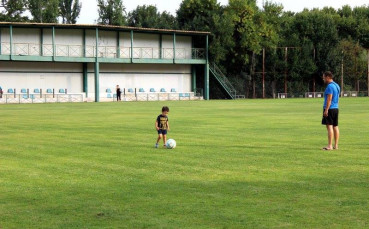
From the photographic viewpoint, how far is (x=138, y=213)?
8242 mm

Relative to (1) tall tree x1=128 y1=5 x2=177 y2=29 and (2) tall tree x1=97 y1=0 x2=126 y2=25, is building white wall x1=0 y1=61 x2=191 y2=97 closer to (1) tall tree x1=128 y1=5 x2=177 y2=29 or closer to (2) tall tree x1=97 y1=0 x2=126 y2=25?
(1) tall tree x1=128 y1=5 x2=177 y2=29

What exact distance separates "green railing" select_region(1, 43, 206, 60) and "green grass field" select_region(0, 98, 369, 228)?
43815mm

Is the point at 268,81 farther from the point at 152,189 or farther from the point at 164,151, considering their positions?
the point at 152,189

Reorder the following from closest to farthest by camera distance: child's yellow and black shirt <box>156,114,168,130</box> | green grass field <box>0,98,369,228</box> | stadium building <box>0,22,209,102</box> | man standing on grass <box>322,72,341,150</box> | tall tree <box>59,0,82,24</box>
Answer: green grass field <box>0,98,369,228</box>, man standing on grass <box>322,72,341,150</box>, child's yellow and black shirt <box>156,114,168,130</box>, stadium building <box>0,22,209,102</box>, tall tree <box>59,0,82,24</box>

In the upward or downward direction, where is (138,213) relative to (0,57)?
downward

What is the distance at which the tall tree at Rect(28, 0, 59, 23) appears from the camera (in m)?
83.6

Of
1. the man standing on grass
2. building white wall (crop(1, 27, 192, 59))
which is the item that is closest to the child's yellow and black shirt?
the man standing on grass

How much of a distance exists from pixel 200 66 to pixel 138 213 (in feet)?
217

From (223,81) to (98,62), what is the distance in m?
15.8

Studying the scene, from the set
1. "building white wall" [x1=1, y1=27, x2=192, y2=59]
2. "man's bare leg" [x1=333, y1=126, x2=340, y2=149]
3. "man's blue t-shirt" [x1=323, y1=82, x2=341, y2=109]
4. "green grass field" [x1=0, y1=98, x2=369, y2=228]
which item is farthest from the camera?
"building white wall" [x1=1, y1=27, x2=192, y2=59]

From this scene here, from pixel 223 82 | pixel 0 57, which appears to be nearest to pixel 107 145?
pixel 0 57

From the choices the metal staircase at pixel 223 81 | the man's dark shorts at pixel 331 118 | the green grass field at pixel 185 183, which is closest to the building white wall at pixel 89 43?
the metal staircase at pixel 223 81

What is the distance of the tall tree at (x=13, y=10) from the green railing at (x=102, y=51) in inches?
861

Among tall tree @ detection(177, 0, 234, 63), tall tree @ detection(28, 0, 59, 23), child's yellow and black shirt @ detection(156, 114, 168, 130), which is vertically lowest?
child's yellow and black shirt @ detection(156, 114, 168, 130)
